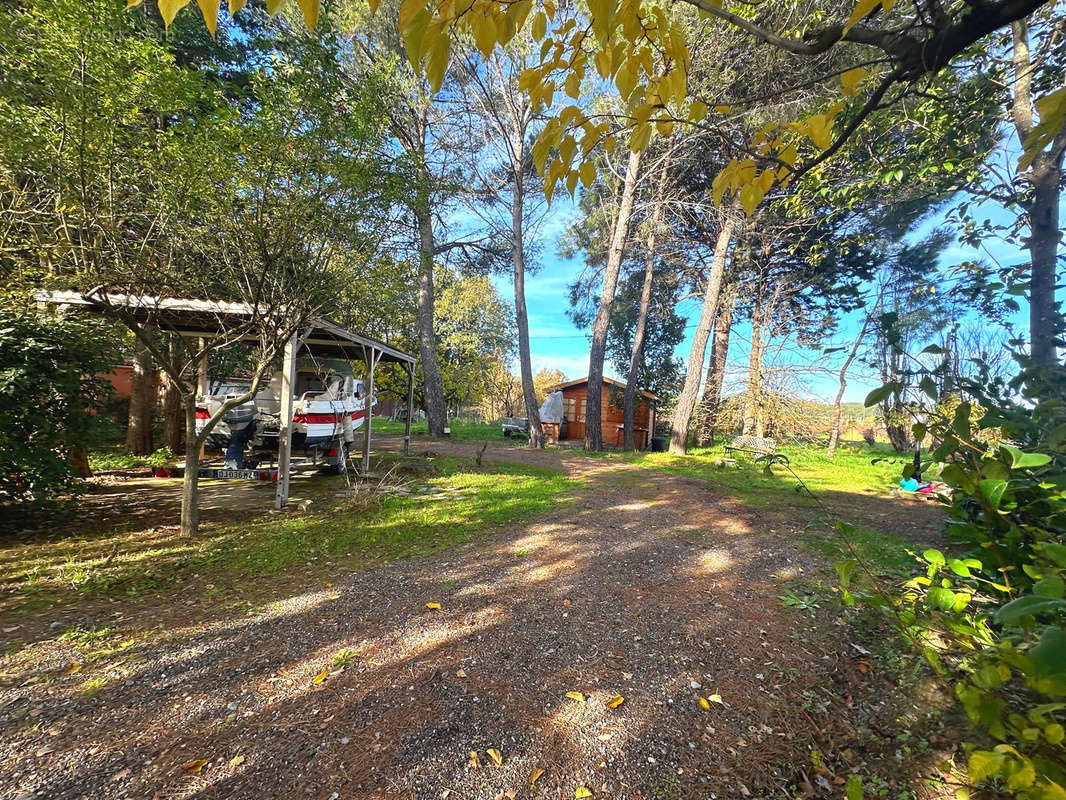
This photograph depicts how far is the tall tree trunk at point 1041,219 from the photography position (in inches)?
86.3

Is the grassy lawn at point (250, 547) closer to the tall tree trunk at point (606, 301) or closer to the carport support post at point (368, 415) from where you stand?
the carport support post at point (368, 415)

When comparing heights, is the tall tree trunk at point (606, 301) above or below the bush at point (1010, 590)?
above

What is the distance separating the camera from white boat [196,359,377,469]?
20.5ft

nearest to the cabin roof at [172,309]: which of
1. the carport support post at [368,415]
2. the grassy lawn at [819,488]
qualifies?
the carport support post at [368,415]

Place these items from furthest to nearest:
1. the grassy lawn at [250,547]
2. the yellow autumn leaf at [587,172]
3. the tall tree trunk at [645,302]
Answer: the tall tree trunk at [645,302] → the grassy lawn at [250,547] → the yellow autumn leaf at [587,172]

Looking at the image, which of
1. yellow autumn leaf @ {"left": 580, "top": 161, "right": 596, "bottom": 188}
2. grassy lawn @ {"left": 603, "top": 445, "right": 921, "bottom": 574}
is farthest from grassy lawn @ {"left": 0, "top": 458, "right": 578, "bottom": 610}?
yellow autumn leaf @ {"left": 580, "top": 161, "right": 596, "bottom": 188}

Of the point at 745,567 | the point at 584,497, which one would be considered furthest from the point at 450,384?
the point at 745,567

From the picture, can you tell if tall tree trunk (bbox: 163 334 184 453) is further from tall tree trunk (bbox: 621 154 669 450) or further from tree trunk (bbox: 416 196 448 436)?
tall tree trunk (bbox: 621 154 669 450)

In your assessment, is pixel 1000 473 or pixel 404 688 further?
pixel 404 688

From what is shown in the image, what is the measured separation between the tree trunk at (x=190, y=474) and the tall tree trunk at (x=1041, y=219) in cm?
623

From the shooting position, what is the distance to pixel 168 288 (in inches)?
153

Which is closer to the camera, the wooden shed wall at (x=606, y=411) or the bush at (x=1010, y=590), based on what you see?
the bush at (x=1010, y=590)

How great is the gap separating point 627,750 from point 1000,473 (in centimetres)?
174

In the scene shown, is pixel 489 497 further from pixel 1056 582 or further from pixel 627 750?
pixel 1056 582
